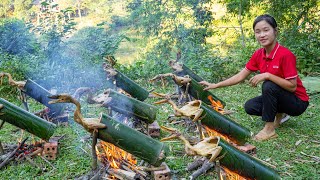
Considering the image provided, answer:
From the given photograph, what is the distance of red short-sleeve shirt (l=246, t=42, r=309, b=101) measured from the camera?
3.32m

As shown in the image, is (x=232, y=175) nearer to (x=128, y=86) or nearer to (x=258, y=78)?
(x=258, y=78)

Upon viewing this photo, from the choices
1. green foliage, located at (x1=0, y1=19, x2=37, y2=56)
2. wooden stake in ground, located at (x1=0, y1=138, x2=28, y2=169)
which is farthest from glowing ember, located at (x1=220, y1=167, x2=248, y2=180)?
green foliage, located at (x1=0, y1=19, x2=37, y2=56)

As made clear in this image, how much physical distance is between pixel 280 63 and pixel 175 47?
506 centimetres

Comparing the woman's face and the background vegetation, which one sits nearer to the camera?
the woman's face

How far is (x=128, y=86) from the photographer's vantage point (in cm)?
412

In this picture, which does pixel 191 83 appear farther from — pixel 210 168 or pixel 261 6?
pixel 261 6

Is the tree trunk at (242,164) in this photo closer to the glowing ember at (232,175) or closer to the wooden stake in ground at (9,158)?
the glowing ember at (232,175)

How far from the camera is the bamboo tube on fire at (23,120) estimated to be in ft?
9.64

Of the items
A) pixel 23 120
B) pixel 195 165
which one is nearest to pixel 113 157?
pixel 195 165

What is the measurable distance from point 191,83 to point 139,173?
1422 mm

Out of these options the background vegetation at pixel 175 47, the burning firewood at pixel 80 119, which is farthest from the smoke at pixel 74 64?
the burning firewood at pixel 80 119

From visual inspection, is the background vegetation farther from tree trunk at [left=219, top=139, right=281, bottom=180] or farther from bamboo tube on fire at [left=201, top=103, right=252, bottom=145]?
tree trunk at [left=219, top=139, right=281, bottom=180]

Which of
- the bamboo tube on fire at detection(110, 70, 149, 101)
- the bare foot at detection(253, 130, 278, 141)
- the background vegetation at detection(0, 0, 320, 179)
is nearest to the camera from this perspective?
the bare foot at detection(253, 130, 278, 141)

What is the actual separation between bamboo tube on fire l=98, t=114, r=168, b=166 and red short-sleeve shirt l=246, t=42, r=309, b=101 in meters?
1.57
